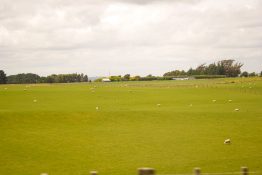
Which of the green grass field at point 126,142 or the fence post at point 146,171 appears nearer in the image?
the fence post at point 146,171

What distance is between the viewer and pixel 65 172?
81.3 ft

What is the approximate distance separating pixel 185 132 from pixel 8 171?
58.5 ft

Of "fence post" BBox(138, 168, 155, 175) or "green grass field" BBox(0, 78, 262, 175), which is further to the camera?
"green grass field" BBox(0, 78, 262, 175)

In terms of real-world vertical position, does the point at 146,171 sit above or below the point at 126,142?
above

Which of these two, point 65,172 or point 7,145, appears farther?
point 7,145

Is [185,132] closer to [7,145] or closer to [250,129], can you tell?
[250,129]

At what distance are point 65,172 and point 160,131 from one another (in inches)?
610

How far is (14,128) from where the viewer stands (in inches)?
1558

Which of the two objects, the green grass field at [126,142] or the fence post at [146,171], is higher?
the fence post at [146,171]

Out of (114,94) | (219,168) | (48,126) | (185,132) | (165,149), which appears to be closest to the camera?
(219,168)

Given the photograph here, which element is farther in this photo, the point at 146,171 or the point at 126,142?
the point at 126,142

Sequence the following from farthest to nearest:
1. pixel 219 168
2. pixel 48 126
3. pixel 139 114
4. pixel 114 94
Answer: pixel 114 94
pixel 139 114
pixel 48 126
pixel 219 168

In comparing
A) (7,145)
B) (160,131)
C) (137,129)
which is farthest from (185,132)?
(7,145)

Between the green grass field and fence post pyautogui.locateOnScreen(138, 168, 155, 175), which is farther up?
fence post pyautogui.locateOnScreen(138, 168, 155, 175)
